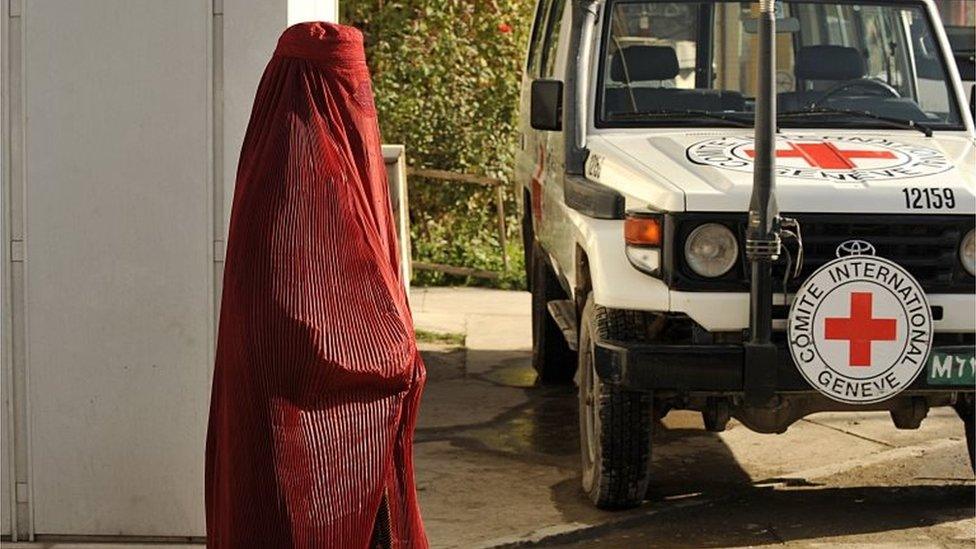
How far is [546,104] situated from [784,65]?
3.55ft

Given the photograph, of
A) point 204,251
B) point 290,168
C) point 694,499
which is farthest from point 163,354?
point 694,499

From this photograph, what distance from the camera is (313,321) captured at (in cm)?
420

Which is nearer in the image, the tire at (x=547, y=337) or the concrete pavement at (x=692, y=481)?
the concrete pavement at (x=692, y=481)

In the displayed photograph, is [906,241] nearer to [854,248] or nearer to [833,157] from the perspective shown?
[854,248]

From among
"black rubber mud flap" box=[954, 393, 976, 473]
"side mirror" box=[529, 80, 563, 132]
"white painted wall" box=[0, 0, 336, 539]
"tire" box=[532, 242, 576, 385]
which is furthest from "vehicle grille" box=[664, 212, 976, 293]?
"tire" box=[532, 242, 576, 385]

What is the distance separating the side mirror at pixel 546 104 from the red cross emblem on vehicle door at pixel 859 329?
5.66 feet

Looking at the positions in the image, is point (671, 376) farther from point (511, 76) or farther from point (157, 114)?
point (511, 76)

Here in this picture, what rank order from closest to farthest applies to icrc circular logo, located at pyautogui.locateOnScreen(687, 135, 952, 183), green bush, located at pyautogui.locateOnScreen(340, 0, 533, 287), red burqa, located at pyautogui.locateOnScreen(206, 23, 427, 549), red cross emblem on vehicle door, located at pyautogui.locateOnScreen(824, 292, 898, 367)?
red burqa, located at pyautogui.locateOnScreen(206, 23, 427, 549), red cross emblem on vehicle door, located at pyautogui.locateOnScreen(824, 292, 898, 367), icrc circular logo, located at pyautogui.locateOnScreen(687, 135, 952, 183), green bush, located at pyautogui.locateOnScreen(340, 0, 533, 287)

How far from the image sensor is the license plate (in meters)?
6.06

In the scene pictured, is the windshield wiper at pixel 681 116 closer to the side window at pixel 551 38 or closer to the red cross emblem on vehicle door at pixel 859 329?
the side window at pixel 551 38

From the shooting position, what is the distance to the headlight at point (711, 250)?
20.1ft

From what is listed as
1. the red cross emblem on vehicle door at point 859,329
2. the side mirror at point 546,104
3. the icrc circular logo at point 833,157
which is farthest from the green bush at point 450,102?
Result: the red cross emblem on vehicle door at point 859,329

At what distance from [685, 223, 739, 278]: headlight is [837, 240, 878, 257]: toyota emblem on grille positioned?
0.37m

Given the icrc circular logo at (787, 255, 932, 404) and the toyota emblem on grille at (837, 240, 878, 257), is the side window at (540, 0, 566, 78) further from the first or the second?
the icrc circular logo at (787, 255, 932, 404)
